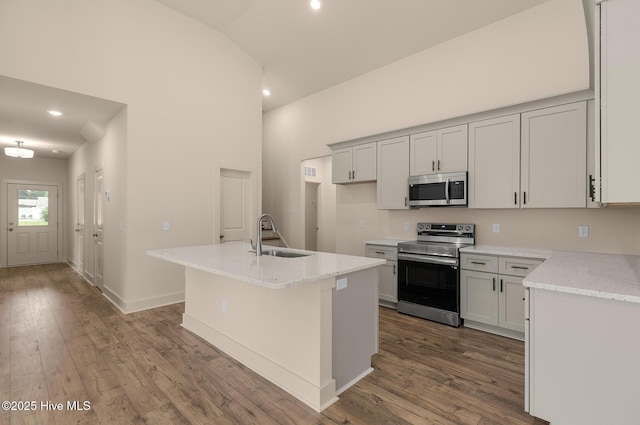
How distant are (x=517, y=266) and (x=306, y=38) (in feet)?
13.8

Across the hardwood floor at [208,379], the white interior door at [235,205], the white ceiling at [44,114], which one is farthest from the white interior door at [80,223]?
the white interior door at [235,205]

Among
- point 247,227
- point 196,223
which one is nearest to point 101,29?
point 196,223

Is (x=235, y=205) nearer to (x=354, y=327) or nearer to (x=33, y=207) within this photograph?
(x=354, y=327)

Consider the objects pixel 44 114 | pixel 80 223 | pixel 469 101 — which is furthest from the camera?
pixel 80 223

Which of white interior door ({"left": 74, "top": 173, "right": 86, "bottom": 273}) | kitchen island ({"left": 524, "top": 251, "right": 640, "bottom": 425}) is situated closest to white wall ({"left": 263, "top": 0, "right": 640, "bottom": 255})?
kitchen island ({"left": 524, "top": 251, "right": 640, "bottom": 425})

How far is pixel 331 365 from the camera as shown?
2.18 m

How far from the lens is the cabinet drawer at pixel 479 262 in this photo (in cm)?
326

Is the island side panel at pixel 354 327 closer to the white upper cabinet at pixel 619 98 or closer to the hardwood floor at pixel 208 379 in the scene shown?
the hardwood floor at pixel 208 379

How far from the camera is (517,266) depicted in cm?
311

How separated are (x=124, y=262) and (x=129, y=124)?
182cm

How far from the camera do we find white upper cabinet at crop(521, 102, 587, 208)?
2.92 meters

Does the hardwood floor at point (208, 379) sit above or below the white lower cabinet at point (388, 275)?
below

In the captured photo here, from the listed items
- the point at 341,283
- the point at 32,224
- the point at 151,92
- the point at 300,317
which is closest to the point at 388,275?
the point at 341,283

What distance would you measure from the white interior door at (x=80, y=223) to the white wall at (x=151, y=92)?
2335 millimetres
